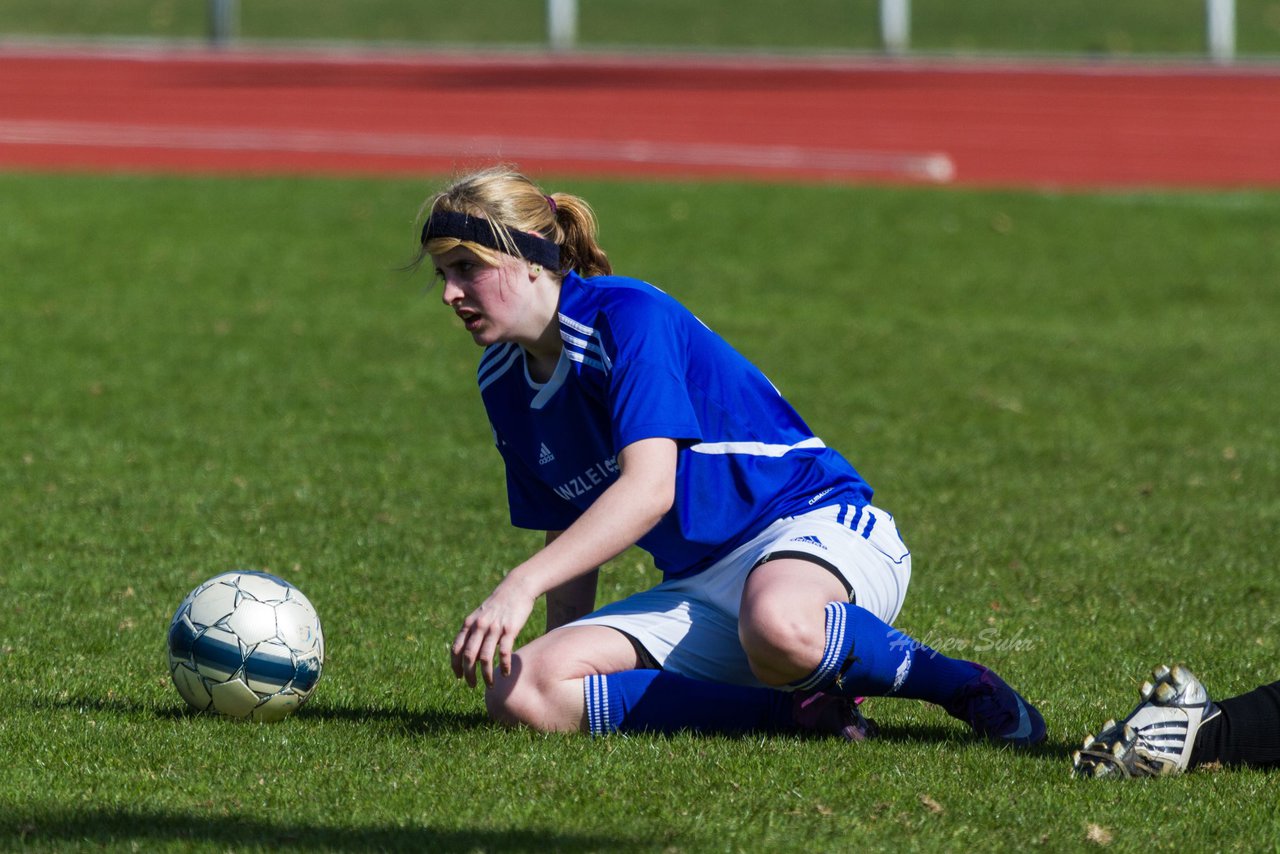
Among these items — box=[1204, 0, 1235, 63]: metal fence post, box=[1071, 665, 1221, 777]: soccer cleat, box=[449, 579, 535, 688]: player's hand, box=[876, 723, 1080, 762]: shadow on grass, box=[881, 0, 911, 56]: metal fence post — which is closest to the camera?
box=[449, 579, 535, 688]: player's hand

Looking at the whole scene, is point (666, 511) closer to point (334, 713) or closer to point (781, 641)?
point (781, 641)

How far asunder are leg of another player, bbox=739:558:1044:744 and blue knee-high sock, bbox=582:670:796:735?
0.19m

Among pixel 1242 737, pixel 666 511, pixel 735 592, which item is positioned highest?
pixel 666 511

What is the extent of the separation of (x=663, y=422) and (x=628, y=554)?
2.75m

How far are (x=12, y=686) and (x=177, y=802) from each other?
1.22 m

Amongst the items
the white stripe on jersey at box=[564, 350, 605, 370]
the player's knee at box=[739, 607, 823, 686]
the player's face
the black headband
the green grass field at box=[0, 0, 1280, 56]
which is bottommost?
the green grass field at box=[0, 0, 1280, 56]

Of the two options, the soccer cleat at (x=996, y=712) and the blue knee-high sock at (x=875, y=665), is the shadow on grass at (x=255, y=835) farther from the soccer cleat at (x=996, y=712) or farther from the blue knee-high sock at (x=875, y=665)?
the soccer cleat at (x=996, y=712)

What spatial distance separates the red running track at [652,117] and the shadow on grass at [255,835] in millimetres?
13589

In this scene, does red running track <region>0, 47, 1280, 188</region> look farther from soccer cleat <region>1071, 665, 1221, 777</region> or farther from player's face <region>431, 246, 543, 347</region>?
soccer cleat <region>1071, 665, 1221, 777</region>

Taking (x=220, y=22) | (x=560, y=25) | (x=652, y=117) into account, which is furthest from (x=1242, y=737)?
(x=220, y=22)

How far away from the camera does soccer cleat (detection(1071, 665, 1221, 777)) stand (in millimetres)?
4008

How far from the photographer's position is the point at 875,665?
4195 mm

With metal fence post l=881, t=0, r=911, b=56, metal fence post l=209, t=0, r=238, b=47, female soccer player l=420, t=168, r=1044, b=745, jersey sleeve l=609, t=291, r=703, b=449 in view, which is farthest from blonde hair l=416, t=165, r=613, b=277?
metal fence post l=209, t=0, r=238, b=47

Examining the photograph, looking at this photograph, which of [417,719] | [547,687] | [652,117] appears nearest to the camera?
[547,687]
